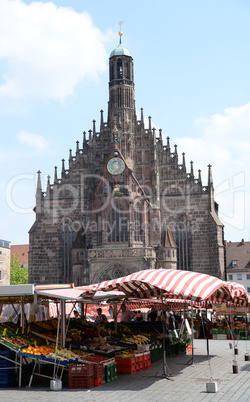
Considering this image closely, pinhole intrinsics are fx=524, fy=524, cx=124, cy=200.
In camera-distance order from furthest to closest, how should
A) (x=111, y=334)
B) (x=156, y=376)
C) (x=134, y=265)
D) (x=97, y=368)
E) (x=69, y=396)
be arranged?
(x=134, y=265) < (x=111, y=334) < (x=156, y=376) < (x=97, y=368) < (x=69, y=396)

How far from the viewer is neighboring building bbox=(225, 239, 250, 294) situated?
6738 centimetres

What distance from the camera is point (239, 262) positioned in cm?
6869

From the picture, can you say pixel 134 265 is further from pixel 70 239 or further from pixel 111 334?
pixel 111 334

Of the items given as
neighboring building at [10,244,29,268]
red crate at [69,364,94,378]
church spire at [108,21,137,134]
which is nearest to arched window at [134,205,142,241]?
church spire at [108,21,137,134]

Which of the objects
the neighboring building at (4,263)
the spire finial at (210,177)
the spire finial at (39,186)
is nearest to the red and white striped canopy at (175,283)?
the spire finial at (210,177)

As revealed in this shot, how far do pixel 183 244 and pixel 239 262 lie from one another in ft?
89.2

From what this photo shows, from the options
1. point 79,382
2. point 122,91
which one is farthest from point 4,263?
point 79,382

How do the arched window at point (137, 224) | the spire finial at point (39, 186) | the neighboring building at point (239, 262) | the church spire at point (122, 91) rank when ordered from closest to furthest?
Answer: the arched window at point (137, 224) → the spire finial at point (39, 186) → the church spire at point (122, 91) → the neighboring building at point (239, 262)

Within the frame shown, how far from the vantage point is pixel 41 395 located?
11383 millimetres

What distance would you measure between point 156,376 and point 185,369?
2032 millimetres

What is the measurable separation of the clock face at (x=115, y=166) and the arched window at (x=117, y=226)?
9.76 ft

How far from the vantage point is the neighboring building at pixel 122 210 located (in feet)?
137

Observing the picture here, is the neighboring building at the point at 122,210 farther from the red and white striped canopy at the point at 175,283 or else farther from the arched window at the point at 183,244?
the red and white striped canopy at the point at 175,283

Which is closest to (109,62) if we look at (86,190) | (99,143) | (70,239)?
(99,143)
